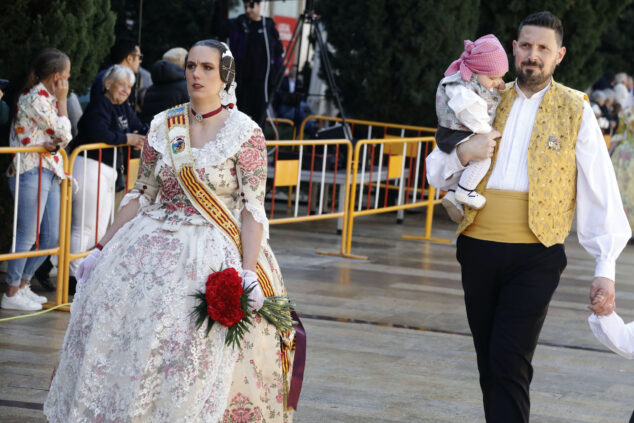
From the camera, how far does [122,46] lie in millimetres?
8562

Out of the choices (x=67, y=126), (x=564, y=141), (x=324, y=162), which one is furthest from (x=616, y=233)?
(x=324, y=162)

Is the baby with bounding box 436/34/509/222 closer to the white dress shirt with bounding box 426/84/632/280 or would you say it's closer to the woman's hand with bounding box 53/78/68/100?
the white dress shirt with bounding box 426/84/632/280

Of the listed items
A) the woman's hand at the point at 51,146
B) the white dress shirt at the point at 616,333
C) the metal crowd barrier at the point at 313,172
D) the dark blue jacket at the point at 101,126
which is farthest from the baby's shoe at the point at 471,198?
the metal crowd barrier at the point at 313,172

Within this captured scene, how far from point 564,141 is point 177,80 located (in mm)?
5327

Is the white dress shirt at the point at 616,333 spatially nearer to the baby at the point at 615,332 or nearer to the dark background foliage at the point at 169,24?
the baby at the point at 615,332

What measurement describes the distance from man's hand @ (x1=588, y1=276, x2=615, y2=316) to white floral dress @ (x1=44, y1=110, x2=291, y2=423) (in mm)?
1292

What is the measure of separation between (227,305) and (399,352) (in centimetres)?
298

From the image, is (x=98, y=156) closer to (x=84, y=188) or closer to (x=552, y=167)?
(x=84, y=188)

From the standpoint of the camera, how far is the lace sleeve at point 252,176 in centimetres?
460

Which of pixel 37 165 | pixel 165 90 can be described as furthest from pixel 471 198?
pixel 165 90

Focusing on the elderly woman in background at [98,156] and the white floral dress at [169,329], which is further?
the elderly woman in background at [98,156]

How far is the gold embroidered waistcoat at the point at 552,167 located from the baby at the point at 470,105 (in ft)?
0.20

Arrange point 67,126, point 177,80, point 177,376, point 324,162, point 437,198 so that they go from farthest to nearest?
point 437,198, point 324,162, point 177,80, point 67,126, point 177,376

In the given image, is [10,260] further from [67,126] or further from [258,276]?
[258,276]
